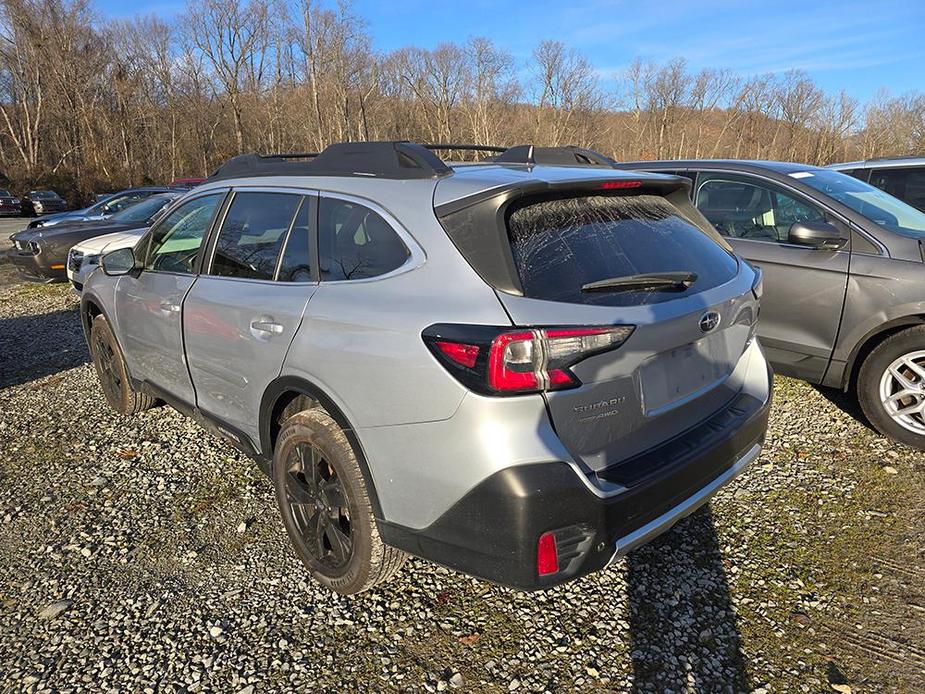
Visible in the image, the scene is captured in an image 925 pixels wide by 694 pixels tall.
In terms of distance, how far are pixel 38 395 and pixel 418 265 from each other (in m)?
4.66

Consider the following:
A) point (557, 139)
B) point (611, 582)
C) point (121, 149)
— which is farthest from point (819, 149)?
point (611, 582)

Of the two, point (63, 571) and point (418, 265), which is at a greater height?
point (418, 265)

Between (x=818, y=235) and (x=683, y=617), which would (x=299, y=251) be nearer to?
(x=683, y=617)

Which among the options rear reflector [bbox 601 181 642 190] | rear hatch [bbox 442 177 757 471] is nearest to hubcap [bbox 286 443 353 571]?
rear hatch [bbox 442 177 757 471]

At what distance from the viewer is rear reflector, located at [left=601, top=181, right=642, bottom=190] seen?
233cm

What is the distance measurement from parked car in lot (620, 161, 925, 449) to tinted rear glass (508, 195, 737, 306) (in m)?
1.91

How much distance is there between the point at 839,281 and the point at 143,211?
10.8 metres

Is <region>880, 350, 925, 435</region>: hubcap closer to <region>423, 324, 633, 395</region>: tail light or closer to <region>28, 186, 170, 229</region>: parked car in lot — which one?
<region>423, 324, 633, 395</region>: tail light

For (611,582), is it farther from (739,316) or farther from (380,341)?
(380,341)

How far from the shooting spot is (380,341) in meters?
2.11

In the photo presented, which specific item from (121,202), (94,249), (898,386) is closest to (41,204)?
(121,202)

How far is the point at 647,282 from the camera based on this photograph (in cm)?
213

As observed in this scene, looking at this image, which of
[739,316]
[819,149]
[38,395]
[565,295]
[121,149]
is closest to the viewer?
[565,295]

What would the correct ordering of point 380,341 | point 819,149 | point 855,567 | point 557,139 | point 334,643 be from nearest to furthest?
point 380,341
point 334,643
point 855,567
point 819,149
point 557,139
